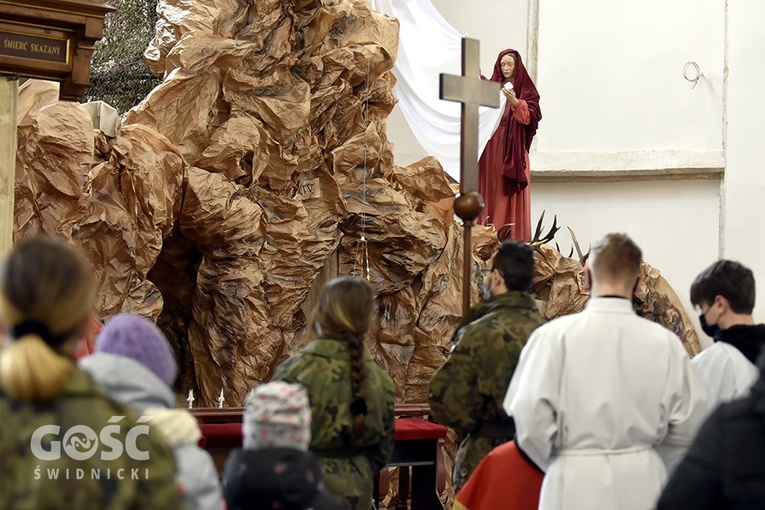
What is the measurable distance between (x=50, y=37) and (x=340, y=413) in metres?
3.11

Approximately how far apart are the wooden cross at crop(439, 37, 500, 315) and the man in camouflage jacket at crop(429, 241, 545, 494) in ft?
2.29

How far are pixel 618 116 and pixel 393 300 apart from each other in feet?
19.8

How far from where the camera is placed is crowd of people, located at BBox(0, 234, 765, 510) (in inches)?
71.4

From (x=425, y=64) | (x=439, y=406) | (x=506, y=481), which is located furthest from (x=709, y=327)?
(x=425, y=64)

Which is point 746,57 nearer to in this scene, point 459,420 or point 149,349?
point 459,420

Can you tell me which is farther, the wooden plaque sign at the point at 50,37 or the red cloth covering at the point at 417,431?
the wooden plaque sign at the point at 50,37

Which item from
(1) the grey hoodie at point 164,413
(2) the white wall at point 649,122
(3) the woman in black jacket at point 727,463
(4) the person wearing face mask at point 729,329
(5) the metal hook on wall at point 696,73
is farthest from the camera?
(5) the metal hook on wall at point 696,73

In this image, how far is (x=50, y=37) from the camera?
5.48 m

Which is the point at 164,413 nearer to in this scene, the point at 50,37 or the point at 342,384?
the point at 342,384

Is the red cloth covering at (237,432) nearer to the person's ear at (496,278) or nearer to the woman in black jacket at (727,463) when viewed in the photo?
the person's ear at (496,278)

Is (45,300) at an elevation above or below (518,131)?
below

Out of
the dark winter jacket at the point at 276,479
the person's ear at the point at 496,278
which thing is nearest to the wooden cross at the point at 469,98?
the person's ear at the point at 496,278

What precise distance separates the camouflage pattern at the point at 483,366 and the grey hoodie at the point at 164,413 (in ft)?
5.06

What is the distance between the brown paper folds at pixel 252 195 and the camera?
7422 mm
